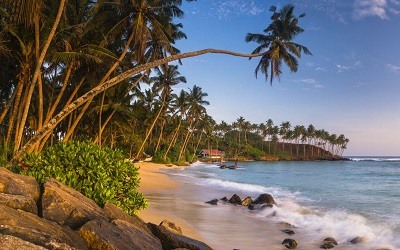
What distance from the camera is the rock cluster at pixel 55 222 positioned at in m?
4.11

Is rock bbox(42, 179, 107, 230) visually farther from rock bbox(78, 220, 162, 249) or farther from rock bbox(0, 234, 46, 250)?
rock bbox(0, 234, 46, 250)

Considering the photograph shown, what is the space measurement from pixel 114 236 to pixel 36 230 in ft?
4.06

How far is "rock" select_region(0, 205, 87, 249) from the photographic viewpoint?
405 centimetres

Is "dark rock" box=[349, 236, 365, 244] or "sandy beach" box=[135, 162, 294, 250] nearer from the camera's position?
"sandy beach" box=[135, 162, 294, 250]

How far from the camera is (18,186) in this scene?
18.3 feet

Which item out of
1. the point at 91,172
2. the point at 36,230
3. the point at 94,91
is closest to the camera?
the point at 36,230

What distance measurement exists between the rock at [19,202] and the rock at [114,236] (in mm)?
858

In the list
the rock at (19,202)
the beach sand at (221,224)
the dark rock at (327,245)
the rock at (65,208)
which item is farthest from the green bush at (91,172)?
the dark rock at (327,245)

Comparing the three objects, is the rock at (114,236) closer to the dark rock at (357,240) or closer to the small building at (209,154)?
the dark rock at (357,240)

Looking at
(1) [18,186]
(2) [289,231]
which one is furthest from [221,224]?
(1) [18,186]

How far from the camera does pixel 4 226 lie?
4.05m

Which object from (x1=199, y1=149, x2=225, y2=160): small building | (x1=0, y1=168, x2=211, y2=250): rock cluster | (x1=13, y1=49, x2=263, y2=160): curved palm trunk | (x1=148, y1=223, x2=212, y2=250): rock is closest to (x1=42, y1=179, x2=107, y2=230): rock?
(x1=0, y1=168, x2=211, y2=250): rock cluster

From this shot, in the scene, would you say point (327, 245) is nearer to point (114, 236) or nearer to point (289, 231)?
point (289, 231)

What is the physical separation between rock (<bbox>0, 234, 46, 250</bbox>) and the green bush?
11.6ft
